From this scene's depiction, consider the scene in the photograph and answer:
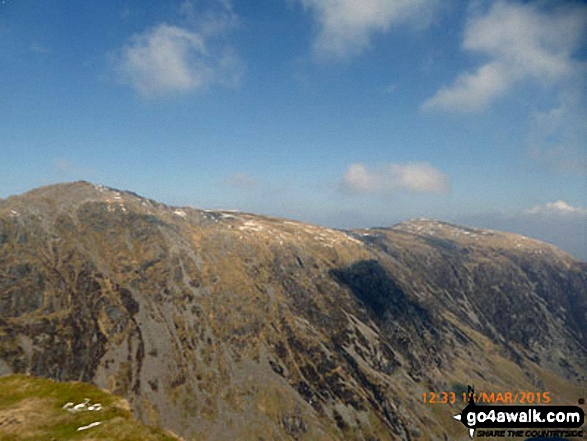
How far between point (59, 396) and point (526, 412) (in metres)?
77.0

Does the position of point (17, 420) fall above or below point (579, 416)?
above

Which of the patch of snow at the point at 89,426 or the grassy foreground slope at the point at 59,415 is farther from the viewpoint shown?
the patch of snow at the point at 89,426

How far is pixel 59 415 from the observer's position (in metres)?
48.6

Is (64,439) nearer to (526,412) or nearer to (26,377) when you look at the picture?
(26,377)

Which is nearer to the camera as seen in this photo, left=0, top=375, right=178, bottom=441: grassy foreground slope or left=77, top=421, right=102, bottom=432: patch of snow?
left=0, top=375, right=178, bottom=441: grassy foreground slope

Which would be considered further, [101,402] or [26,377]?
[26,377]

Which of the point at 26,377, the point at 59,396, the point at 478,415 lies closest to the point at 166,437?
the point at 59,396

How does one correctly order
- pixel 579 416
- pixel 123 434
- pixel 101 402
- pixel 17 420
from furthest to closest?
pixel 579 416, pixel 101 402, pixel 17 420, pixel 123 434

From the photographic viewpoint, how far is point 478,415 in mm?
64250

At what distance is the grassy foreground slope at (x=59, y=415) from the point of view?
41.9 meters

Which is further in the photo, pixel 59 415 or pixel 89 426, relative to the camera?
pixel 59 415

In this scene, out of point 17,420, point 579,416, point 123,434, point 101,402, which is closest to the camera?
point 123,434

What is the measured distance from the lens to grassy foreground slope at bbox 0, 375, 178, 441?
41938 mm

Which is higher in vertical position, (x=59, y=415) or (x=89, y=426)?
(x=89, y=426)
